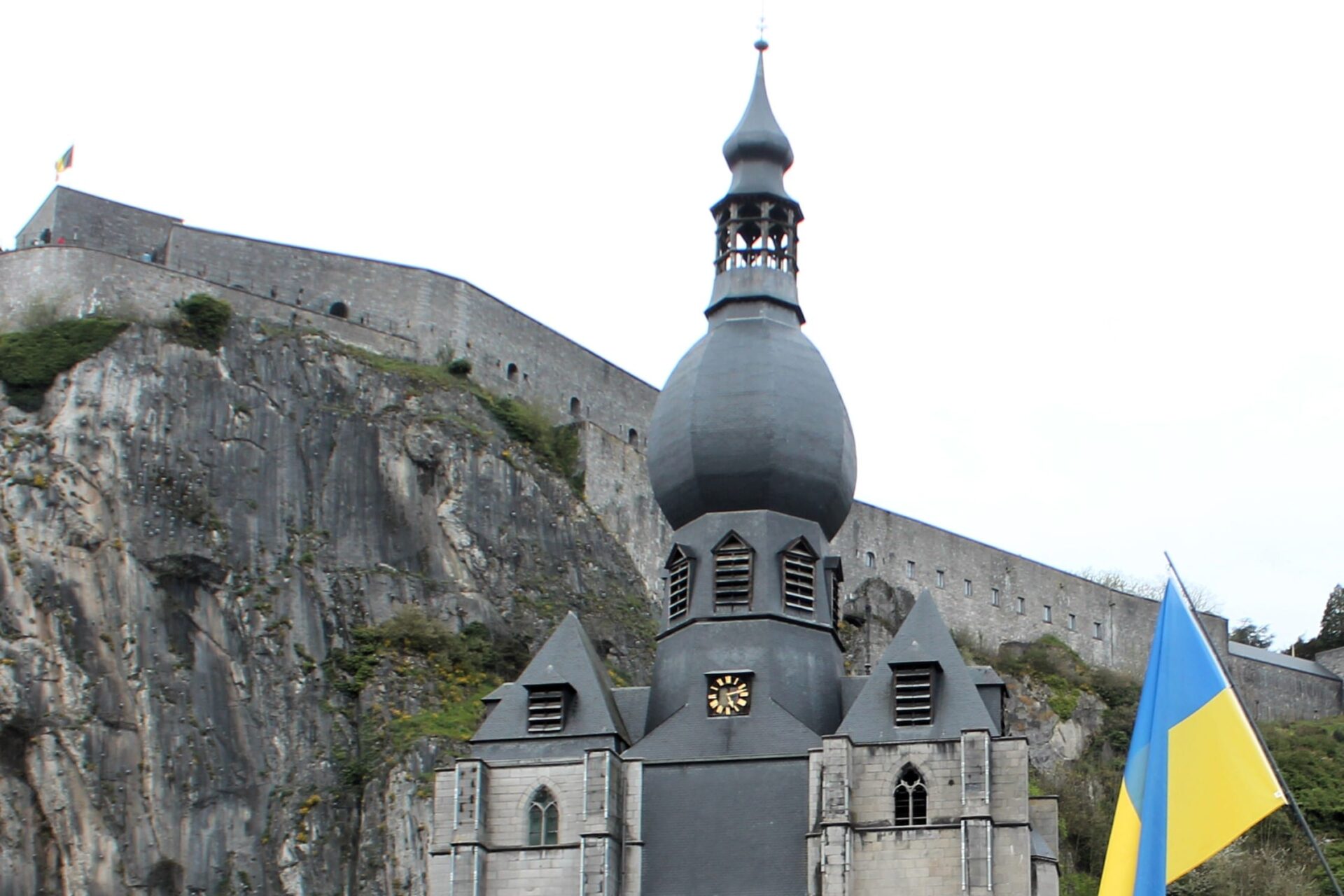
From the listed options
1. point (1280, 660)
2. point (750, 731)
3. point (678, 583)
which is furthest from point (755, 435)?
point (1280, 660)

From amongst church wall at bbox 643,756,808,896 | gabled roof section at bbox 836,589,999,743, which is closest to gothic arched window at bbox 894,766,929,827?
gabled roof section at bbox 836,589,999,743

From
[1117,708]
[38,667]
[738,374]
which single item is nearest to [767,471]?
[738,374]

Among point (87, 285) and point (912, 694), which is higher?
point (87, 285)

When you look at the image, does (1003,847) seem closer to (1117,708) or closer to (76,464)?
(76,464)

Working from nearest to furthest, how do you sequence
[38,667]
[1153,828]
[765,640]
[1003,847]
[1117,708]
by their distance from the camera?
[1153,828]
[1003,847]
[765,640]
[38,667]
[1117,708]

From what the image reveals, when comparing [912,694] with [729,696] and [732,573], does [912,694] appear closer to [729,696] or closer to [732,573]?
[729,696]

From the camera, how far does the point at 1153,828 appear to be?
1850 centimetres

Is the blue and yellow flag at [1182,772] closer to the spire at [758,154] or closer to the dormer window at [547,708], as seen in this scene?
the dormer window at [547,708]

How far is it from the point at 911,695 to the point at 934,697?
301mm

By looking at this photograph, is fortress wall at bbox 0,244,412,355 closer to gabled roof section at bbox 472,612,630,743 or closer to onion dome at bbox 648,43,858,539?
onion dome at bbox 648,43,858,539

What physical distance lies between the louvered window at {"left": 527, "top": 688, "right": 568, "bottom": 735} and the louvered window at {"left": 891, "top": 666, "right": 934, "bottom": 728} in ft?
15.1

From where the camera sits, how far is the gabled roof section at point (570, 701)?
103 ft

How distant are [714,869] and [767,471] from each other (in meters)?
5.99

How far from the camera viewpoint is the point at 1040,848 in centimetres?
3138
